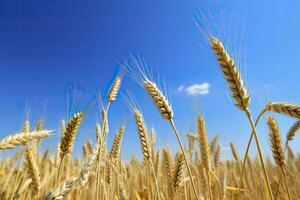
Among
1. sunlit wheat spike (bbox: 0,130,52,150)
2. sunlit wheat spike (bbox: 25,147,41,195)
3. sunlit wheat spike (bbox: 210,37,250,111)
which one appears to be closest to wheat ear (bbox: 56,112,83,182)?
sunlit wheat spike (bbox: 0,130,52,150)

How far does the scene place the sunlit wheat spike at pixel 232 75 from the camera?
1.65 metres

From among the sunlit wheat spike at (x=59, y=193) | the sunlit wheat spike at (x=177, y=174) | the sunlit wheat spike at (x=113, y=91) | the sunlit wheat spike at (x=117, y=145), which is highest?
the sunlit wheat spike at (x=113, y=91)

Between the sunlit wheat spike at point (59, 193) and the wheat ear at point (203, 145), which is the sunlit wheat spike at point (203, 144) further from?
the sunlit wheat spike at point (59, 193)

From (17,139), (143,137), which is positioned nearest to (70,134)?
(17,139)

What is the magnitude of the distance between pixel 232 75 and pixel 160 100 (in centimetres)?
56

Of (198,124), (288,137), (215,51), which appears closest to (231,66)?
(215,51)

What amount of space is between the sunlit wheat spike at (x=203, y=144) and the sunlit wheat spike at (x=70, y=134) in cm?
109

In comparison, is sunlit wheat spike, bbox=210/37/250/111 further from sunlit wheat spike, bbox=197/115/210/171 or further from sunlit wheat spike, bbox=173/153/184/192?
sunlit wheat spike, bbox=173/153/184/192

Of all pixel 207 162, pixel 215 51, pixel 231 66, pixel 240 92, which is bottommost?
pixel 207 162

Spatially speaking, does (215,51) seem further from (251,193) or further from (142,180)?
(142,180)

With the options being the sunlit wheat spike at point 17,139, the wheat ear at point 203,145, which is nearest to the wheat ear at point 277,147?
the wheat ear at point 203,145

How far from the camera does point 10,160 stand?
228 inches

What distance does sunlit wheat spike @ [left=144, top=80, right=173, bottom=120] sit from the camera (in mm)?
1960

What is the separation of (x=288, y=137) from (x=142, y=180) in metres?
3.12
